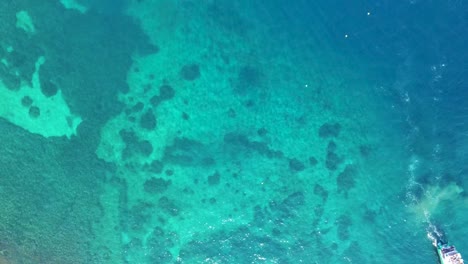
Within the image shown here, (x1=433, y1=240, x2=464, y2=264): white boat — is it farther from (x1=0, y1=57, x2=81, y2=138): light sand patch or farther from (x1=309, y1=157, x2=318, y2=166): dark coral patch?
(x1=0, y1=57, x2=81, y2=138): light sand patch

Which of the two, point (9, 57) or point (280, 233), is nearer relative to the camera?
point (9, 57)

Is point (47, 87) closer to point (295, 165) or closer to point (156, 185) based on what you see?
point (156, 185)

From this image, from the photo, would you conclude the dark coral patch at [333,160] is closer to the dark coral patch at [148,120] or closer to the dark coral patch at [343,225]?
the dark coral patch at [343,225]

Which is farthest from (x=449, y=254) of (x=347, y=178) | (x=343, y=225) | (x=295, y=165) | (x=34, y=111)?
(x=34, y=111)

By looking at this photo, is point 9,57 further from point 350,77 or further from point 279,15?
point 350,77

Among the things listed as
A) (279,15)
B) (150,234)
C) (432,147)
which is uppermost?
(279,15)

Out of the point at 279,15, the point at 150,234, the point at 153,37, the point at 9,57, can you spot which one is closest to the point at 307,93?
the point at 279,15

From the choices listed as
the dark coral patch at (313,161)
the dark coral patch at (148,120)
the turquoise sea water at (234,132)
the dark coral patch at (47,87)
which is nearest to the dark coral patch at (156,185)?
the turquoise sea water at (234,132)
